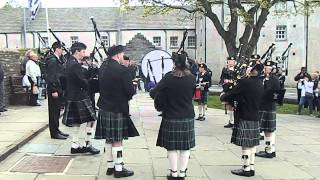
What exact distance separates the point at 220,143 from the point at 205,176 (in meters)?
2.99

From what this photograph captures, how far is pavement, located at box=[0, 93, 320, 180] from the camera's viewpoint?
7406 mm

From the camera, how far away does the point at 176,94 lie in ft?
22.2

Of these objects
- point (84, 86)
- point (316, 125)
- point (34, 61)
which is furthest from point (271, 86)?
point (34, 61)

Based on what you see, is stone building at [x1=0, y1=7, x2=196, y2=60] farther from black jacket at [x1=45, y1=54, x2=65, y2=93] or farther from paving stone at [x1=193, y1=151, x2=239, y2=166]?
paving stone at [x1=193, y1=151, x2=239, y2=166]

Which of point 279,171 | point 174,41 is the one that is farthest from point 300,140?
point 174,41

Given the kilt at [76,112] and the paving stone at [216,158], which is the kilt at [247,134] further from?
the kilt at [76,112]

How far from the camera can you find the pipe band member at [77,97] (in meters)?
8.43

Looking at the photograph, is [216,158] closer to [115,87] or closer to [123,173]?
[123,173]

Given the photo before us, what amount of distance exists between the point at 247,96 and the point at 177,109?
129cm

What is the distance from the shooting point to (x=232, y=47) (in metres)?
25.3

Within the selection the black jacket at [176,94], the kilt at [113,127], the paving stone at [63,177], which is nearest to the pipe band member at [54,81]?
the kilt at [113,127]

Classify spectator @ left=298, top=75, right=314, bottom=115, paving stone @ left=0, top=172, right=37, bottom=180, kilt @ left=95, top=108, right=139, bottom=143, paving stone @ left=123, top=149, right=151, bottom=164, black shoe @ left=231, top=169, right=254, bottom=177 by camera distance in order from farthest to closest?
spectator @ left=298, top=75, right=314, bottom=115
paving stone @ left=123, top=149, right=151, bottom=164
black shoe @ left=231, top=169, right=254, bottom=177
kilt @ left=95, top=108, right=139, bottom=143
paving stone @ left=0, top=172, right=37, bottom=180

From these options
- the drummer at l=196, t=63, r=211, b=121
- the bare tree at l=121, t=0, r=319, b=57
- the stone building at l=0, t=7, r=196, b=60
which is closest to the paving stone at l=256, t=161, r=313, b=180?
the drummer at l=196, t=63, r=211, b=121

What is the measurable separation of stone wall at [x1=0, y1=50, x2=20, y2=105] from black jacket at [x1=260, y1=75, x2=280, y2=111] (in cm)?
934
